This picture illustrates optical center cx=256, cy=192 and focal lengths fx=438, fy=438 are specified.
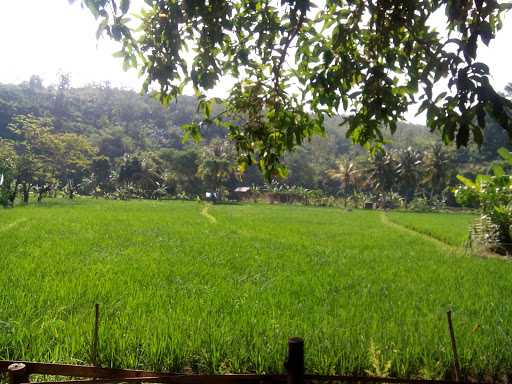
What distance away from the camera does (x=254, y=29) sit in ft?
9.36

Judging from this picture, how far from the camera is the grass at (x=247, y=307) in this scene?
9.29 ft

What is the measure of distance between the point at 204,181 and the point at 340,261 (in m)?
31.4

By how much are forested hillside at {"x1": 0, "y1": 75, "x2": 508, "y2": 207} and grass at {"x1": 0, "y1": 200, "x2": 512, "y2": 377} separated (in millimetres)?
16328

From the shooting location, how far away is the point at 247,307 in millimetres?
3902

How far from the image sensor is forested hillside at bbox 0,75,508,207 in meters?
32.7

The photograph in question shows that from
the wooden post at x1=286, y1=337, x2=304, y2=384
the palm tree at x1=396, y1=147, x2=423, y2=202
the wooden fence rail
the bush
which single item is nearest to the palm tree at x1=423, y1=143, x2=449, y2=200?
the palm tree at x1=396, y1=147, x2=423, y2=202

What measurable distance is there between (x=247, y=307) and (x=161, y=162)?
128ft

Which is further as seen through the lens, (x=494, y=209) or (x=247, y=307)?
(x=494, y=209)

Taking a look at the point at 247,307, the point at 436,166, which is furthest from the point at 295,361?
the point at 436,166

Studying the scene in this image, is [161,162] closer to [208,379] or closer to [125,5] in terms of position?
[125,5]

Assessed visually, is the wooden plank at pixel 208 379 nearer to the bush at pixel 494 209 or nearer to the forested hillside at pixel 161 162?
the bush at pixel 494 209

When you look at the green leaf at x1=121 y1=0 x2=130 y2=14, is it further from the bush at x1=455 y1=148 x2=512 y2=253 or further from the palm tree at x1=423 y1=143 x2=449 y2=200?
the palm tree at x1=423 y1=143 x2=449 y2=200

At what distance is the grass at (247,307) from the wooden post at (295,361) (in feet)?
3.86

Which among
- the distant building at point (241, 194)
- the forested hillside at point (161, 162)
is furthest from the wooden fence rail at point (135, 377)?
the distant building at point (241, 194)
